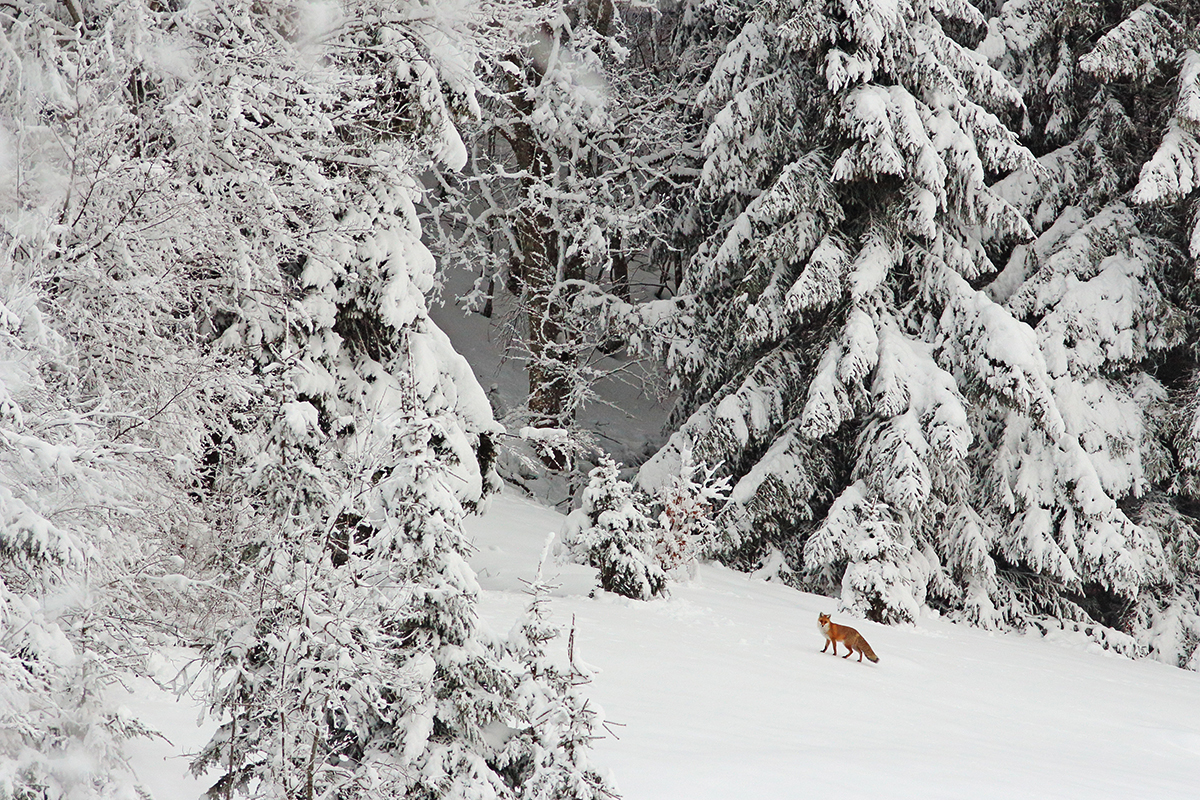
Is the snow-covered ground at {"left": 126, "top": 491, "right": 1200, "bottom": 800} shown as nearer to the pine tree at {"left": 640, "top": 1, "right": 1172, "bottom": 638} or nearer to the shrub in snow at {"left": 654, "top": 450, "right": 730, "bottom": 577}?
the shrub in snow at {"left": 654, "top": 450, "right": 730, "bottom": 577}

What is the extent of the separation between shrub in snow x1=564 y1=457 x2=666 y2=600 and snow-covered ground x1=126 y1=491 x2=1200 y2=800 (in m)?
0.19

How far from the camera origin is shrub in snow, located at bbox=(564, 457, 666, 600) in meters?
8.65

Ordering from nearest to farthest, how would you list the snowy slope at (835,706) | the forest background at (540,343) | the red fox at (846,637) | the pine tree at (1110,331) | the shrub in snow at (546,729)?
the forest background at (540,343) < the shrub in snow at (546,729) < the snowy slope at (835,706) < the red fox at (846,637) < the pine tree at (1110,331)

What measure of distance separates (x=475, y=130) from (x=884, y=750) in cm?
1142

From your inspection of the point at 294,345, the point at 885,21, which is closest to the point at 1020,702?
the point at 294,345

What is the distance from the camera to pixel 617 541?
8.75m

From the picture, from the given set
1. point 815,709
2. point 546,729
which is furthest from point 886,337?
point 546,729

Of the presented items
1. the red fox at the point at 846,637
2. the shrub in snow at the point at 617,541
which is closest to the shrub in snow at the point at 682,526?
the shrub in snow at the point at 617,541

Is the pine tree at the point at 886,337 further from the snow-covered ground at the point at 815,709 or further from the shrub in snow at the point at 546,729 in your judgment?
the shrub in snow at the point at 546,729

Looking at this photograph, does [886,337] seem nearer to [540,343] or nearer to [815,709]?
[540,343]

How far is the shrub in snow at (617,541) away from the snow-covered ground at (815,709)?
0.63 ft

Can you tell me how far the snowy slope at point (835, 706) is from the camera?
183 inches

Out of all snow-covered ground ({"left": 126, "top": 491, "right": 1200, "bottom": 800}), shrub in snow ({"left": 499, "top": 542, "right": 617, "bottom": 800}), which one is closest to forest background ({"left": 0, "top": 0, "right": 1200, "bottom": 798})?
shrub in snow ({"left": 499, "top": 542, "right": 617, "bottom": 800})

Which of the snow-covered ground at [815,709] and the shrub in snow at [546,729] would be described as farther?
the snow-covered ground at [815,709]
